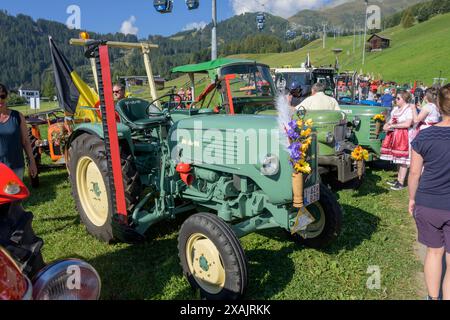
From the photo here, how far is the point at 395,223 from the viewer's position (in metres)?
4.67

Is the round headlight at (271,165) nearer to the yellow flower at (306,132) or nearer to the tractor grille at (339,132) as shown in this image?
the yellow flower at (306,132)

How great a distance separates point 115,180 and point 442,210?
2663 millimetres

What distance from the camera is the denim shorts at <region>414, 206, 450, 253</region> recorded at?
2.51 m

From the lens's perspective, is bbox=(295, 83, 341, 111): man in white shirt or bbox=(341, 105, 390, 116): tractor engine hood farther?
bbox=(341, 105, 390, 116): tractor engine hood

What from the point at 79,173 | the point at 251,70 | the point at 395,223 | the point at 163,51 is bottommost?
the point at 395,223

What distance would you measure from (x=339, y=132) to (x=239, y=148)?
3.43 meters

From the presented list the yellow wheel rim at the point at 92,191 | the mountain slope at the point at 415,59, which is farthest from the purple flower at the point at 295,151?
the mountain slope at the point at 415,59

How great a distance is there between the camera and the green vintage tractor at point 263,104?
4.89 meters

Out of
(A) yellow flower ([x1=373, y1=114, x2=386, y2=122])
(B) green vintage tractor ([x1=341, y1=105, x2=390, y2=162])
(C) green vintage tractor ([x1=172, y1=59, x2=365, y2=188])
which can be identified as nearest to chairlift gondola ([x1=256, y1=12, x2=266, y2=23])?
(B) green vintage tractor ([x1=341, y1=105, x2=390, y2=162])

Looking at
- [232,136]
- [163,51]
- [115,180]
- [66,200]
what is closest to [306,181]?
[232,136]

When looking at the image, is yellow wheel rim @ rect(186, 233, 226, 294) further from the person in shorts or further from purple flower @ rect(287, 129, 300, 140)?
the person in shorts

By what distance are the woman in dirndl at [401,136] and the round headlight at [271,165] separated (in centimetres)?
411

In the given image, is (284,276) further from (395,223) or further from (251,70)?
(251,70)

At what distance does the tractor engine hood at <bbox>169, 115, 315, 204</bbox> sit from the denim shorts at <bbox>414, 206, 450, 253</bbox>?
0.93m
